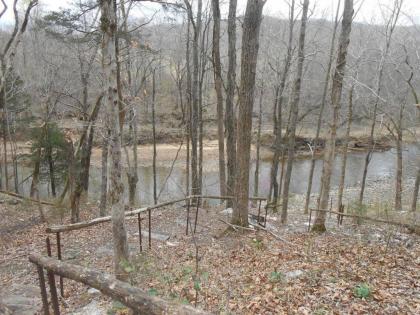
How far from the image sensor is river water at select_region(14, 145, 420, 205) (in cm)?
2509

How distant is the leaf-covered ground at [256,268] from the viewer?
4766mm

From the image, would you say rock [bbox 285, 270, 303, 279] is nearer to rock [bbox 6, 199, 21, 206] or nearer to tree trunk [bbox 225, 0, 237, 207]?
tree trunk [bbox 225, 0, 237, 207]

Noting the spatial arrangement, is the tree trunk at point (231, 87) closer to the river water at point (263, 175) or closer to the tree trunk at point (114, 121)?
the tree trunk at point (114, 121)

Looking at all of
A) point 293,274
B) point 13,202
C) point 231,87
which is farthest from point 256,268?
point 13,202

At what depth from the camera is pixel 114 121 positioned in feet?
17.8

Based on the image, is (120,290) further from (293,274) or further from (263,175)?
(263,175)

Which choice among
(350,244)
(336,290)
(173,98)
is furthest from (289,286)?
(173,98)

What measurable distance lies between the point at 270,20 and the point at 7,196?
67.9 feet

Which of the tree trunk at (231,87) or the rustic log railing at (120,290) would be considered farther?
the tree trunk at (231,87)

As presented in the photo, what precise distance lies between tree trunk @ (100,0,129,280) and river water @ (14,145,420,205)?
1704 cm

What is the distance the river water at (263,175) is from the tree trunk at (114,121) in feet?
55.9

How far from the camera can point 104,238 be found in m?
9.27

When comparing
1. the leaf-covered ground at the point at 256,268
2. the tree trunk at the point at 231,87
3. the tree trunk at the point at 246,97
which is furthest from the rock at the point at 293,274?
the tree trunk at the point at 231,87

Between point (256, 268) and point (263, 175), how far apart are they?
2378 centimetres
